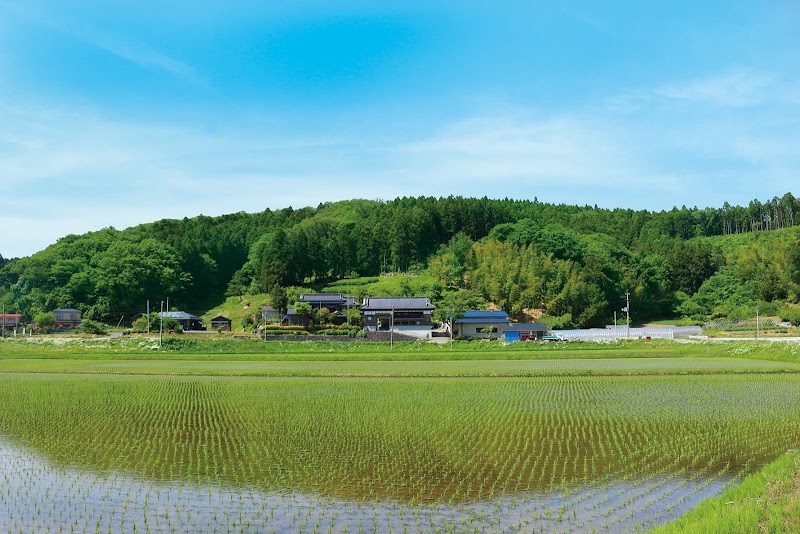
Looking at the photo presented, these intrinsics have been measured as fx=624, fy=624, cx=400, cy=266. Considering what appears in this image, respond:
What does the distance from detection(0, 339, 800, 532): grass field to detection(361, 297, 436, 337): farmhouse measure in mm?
29557

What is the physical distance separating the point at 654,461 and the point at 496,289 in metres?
50.9

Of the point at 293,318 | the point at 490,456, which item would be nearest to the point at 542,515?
the point at 490,456

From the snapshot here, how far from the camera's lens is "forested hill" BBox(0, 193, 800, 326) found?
62.8 m

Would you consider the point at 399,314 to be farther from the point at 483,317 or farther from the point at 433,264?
the point at 433,264

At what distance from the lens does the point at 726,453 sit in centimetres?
1097

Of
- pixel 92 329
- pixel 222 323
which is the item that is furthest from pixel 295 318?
pixel 92 329

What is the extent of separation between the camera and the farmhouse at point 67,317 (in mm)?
62656

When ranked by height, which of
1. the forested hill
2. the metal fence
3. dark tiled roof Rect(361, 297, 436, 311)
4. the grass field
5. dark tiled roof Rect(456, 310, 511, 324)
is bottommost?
the metal fence

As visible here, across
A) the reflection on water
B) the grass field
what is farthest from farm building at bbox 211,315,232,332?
the reflection on water

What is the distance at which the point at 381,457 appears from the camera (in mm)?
10898

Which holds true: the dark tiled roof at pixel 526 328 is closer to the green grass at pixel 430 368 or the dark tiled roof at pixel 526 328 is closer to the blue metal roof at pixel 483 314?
the blue metal roof at pixel 483 314

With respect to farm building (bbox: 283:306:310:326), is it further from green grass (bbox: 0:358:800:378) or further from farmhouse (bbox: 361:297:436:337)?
green grass (bbox: 0:358:800:378)

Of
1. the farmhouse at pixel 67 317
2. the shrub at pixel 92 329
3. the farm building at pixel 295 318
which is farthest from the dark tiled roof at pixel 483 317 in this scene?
the farmhouse at pixel 67 317

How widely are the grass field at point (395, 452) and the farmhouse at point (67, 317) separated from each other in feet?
137
